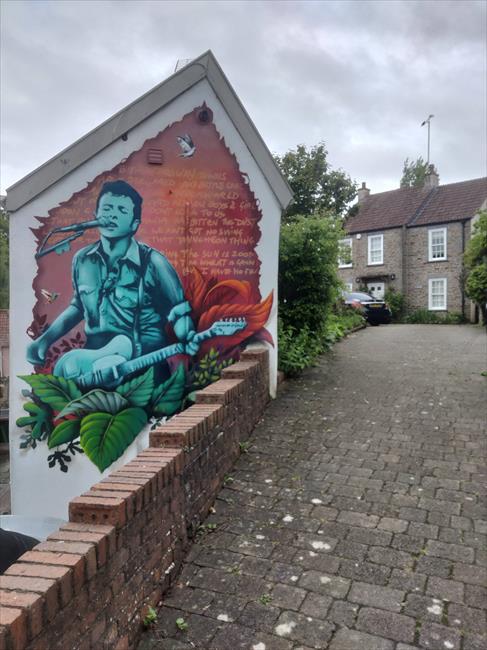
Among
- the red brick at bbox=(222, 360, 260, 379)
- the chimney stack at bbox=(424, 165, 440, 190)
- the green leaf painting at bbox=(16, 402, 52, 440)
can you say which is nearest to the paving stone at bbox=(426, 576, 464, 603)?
the red brick at bbox=(222, 360, 260, 379)

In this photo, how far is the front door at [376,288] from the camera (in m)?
29.9

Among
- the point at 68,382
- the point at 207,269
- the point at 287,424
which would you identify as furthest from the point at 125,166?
the point at 287,424

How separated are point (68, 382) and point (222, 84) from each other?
444 cm

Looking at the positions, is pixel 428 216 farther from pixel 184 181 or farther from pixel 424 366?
pixel 184 181

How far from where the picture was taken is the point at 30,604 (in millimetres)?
1890

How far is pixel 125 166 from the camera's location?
6.23 meters

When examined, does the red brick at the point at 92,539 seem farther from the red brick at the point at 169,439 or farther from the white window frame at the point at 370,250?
the white window frame at the point at 370,250

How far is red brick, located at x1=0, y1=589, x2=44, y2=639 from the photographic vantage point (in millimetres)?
1876

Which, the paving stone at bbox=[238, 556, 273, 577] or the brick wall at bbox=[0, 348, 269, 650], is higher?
the brick wall at bbox=[0, 348, 269, 650]

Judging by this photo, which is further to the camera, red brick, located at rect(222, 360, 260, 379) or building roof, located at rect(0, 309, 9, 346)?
building roof, located at rect(0, 309, 9, 346)

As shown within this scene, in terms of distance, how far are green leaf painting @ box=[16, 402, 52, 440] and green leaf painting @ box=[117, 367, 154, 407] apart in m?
0.98

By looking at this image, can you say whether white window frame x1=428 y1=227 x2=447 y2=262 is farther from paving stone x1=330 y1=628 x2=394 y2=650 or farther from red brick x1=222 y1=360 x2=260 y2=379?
paving stone x1=330 y1=628 x2=394 y2=650

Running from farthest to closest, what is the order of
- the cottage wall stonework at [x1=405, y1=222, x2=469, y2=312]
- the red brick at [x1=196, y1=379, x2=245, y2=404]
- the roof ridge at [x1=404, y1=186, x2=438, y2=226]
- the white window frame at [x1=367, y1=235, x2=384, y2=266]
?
the white window frame at [x1=367, y1=235, x2=384, y2=266], the roof ridge at [x1=404, y1=186, x2=438, y2=226], the cottage wall stonework at [x1=405, y1=222, x2=469, y2=312], the red brick at [x1=196, y1=379, x2=245, y2=404]

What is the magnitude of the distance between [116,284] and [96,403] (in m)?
1.57
